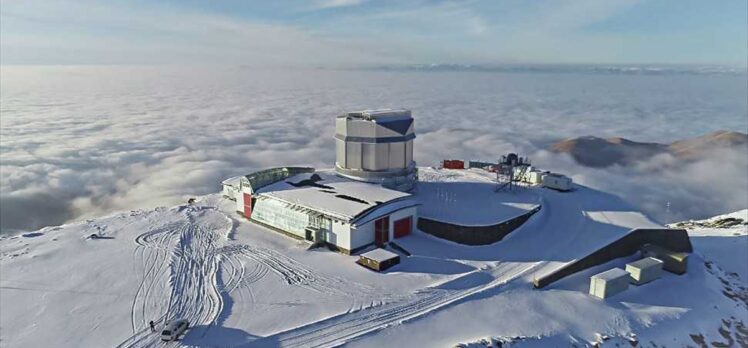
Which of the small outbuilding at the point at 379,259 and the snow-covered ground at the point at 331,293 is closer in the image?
the snow-covered ground at the point at 331,293

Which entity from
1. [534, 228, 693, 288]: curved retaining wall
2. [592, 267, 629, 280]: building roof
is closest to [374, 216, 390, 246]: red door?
[534, 228, 693, 288]: curved retaining wall

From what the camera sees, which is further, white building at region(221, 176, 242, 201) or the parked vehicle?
white building at region(221, 176, 242, 201)

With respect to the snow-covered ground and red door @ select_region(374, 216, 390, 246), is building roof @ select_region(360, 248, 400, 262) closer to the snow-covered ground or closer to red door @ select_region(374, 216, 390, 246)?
the snow-covered ground

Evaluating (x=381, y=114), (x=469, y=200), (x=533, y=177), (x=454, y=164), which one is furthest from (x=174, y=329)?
(x=454, y=164)

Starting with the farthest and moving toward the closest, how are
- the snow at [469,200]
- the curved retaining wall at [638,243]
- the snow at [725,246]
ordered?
the snow at [725,246] < the snow at [469,200] < the curved retaining wall at [638,243]

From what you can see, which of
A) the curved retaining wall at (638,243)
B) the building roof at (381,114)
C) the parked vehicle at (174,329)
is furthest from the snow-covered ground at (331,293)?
the building roof at (381,114)

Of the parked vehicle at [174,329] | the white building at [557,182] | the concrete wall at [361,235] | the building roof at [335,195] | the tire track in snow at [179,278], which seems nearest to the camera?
the parked vehicle at [174,329]

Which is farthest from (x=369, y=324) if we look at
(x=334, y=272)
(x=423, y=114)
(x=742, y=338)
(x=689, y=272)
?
(x=423, y=114)

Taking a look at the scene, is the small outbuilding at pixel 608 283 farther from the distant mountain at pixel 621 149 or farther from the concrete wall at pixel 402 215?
the distant mountain at pixel 621 149
